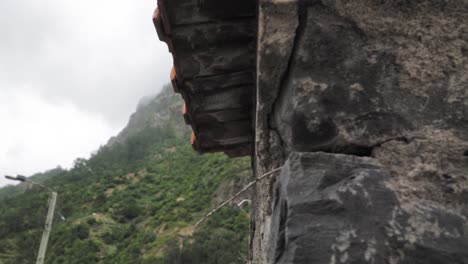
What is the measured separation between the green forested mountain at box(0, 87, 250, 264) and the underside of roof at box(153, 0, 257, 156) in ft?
38.4

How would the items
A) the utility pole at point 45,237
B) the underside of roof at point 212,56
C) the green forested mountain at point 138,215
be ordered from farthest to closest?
the green forested mountain at point 138,215 < the utility pole at point 45,237 < the underside of roof at point 212,56

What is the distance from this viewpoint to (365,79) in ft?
3.67

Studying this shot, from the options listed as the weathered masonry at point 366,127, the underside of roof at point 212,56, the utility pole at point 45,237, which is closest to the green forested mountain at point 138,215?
the utility pole at point 45,237

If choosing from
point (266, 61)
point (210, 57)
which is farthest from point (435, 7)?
point (210, 57)

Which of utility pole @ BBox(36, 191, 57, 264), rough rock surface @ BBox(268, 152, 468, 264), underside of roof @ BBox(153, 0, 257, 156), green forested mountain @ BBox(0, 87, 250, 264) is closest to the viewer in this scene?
rough rock surface @ BBox(268, 152, 468, 264)

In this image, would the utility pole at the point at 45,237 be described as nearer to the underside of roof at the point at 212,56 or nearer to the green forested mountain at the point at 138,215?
the underside of roof at the point at 212,56

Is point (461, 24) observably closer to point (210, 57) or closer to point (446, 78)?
point (446, 78)

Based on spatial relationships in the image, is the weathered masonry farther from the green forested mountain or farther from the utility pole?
the green forested mountain

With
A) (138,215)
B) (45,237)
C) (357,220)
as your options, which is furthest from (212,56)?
(138,215)

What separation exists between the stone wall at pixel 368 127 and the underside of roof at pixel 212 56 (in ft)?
1.25

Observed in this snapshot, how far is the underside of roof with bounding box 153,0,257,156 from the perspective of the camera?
1536 millimetres

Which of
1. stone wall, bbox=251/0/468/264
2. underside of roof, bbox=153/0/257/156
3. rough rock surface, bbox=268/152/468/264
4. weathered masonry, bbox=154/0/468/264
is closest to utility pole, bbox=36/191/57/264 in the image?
underside of roof, bbox=153/0/257/156

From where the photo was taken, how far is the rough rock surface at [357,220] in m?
0.90

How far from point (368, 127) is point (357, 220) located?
0.87 ft
